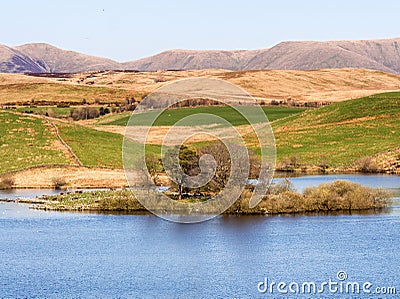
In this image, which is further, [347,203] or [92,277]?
[347,203]

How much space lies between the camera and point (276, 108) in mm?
161250

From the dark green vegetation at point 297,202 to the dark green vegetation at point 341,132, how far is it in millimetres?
35259

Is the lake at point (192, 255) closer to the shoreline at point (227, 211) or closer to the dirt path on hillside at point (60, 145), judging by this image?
the shoreline at point (227, 211)

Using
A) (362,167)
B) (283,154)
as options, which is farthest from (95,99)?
(362,167)

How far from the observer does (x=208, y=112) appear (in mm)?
152500

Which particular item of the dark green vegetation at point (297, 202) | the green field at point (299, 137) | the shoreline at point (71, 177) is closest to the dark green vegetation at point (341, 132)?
the green field at point (299, 137)

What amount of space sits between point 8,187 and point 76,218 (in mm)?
26228

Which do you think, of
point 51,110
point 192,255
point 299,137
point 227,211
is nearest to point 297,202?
point 227,211

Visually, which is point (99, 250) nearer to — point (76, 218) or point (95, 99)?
point (76, 218)

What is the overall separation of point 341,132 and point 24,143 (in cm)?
4728

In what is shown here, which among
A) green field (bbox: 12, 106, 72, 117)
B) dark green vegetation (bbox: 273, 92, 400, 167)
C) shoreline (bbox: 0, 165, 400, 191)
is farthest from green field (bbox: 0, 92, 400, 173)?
green field (bbox: 12, 106, 72, 117)

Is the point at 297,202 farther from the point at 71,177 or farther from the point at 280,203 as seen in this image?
the point at 71,177

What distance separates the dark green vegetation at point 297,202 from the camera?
202 feet

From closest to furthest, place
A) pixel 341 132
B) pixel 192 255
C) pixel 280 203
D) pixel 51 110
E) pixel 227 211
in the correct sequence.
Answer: pixel 192 255, pixel 227 211, pixel 280 203, pixel 341 132, pixel 51 110
